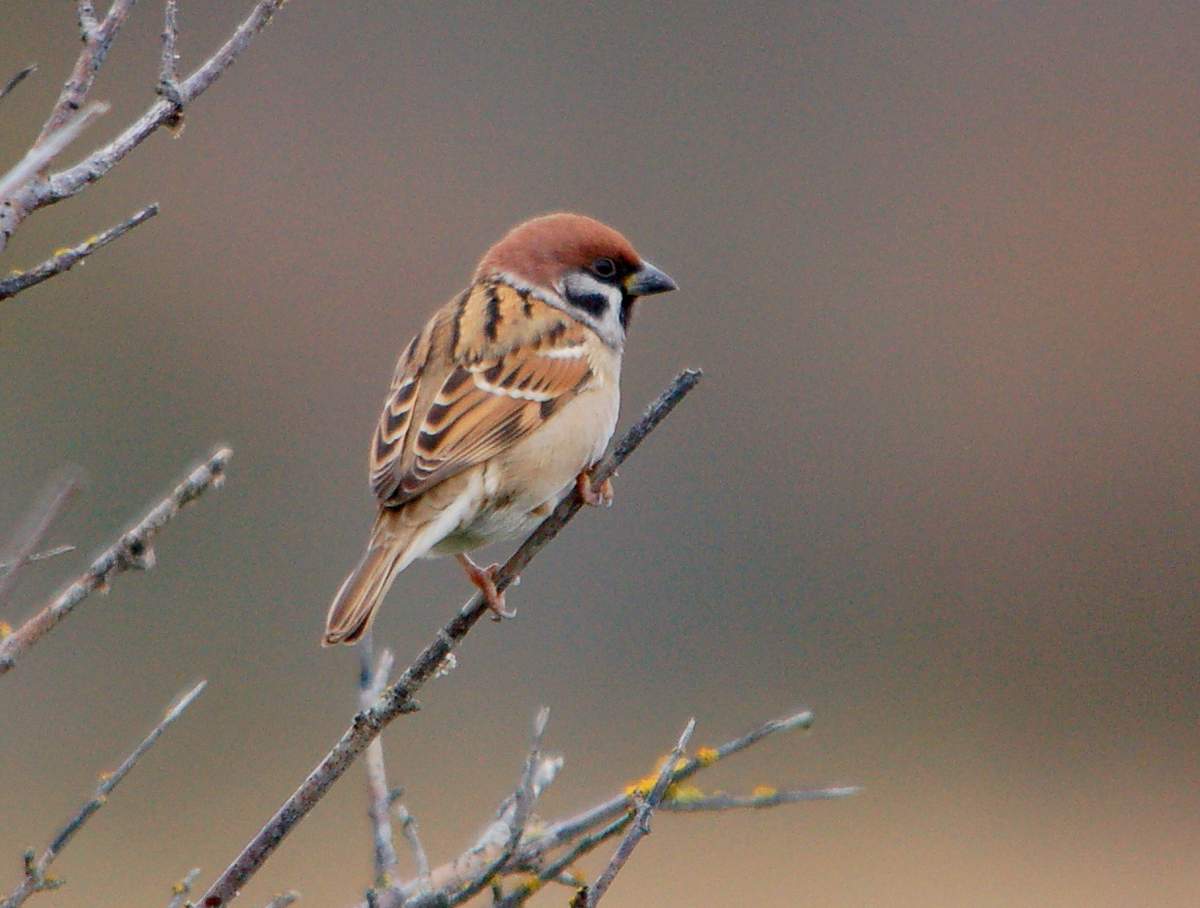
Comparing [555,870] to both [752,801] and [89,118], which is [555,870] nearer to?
[752,801]

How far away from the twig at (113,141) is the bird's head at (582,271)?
6.84ft

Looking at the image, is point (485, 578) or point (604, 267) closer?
point (485, 578)

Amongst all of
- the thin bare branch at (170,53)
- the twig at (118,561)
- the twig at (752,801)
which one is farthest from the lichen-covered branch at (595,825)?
the thin bare branch at (170,53)

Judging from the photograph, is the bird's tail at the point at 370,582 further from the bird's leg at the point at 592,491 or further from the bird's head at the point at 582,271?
the bird's head at the point at 582,271

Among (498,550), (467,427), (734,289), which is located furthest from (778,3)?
(467,427)

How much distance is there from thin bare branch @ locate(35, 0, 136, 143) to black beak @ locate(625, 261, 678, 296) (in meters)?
2.32

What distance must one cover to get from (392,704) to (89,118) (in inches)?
35.3

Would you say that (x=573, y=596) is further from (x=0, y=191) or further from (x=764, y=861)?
(x=0, y=191)

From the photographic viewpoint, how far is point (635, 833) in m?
2.16

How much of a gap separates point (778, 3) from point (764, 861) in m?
6.71

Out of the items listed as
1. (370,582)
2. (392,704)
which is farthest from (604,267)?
(392,704)

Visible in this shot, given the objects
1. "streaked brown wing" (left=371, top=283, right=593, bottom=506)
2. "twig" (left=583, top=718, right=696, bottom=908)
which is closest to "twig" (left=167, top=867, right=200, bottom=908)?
"twig" (left=583, top=718, right=696, bottom=908)

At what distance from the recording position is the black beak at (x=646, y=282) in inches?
178

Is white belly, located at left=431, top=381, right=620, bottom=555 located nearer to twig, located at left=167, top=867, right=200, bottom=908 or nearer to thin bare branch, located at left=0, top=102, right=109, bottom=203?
twig, located at left=167, top=867, right=200, bottom=908
